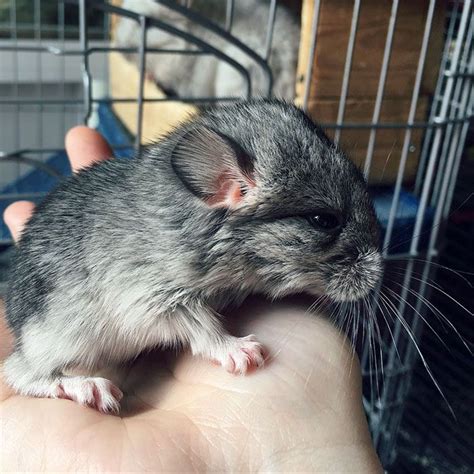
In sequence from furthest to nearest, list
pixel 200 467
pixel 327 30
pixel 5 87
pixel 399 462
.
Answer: pixel 5 87 < pixel 399 462 < pixel 327 30 < pixel 200 467

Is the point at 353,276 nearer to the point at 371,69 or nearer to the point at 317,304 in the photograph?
the point at 317,304

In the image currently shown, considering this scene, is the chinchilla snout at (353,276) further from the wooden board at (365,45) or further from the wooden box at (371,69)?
the wooden board at (365,45)

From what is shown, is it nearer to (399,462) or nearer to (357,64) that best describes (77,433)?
(357,64)

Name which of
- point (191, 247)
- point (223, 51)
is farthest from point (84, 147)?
point (223, 51)

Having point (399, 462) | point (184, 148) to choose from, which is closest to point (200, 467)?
point (184, 148)

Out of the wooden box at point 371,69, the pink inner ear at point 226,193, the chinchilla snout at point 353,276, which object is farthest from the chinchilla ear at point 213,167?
the wooden box at point 371,69

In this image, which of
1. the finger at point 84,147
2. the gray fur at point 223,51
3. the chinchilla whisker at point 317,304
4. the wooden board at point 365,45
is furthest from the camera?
the gray fur at point 223,51
